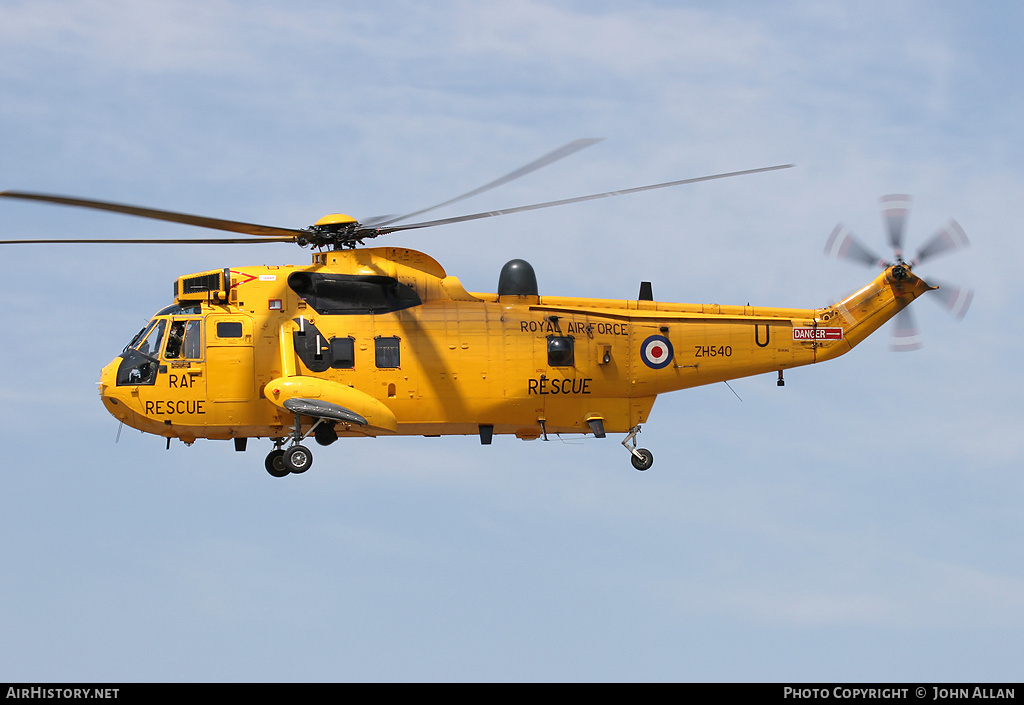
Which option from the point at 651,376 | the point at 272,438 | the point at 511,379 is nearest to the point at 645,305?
the point at 651,376

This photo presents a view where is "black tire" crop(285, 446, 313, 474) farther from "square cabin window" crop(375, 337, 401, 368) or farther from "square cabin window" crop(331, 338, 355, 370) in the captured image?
"square cabin window" crop(375, 337, 401, 368)

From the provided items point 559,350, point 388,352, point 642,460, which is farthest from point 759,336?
point 388,352

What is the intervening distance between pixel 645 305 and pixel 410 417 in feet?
19.9

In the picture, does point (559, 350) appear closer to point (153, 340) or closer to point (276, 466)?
point (276, 466)

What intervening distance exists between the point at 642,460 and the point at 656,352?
8.07 ft

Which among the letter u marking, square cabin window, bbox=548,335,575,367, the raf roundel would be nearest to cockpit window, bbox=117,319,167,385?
square cabin window, bbox=548,335,575,367

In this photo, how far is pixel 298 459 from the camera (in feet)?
102

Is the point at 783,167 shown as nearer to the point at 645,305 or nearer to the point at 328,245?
the point at 645,305

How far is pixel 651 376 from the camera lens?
3347 cm

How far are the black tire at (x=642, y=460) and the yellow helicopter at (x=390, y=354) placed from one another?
3 cm

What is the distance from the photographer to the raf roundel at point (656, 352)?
33406 millimetres

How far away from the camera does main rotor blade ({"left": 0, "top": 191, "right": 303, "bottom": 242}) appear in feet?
87.9

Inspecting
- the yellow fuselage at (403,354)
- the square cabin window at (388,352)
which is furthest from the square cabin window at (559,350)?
the square cabin window at (388,352)
